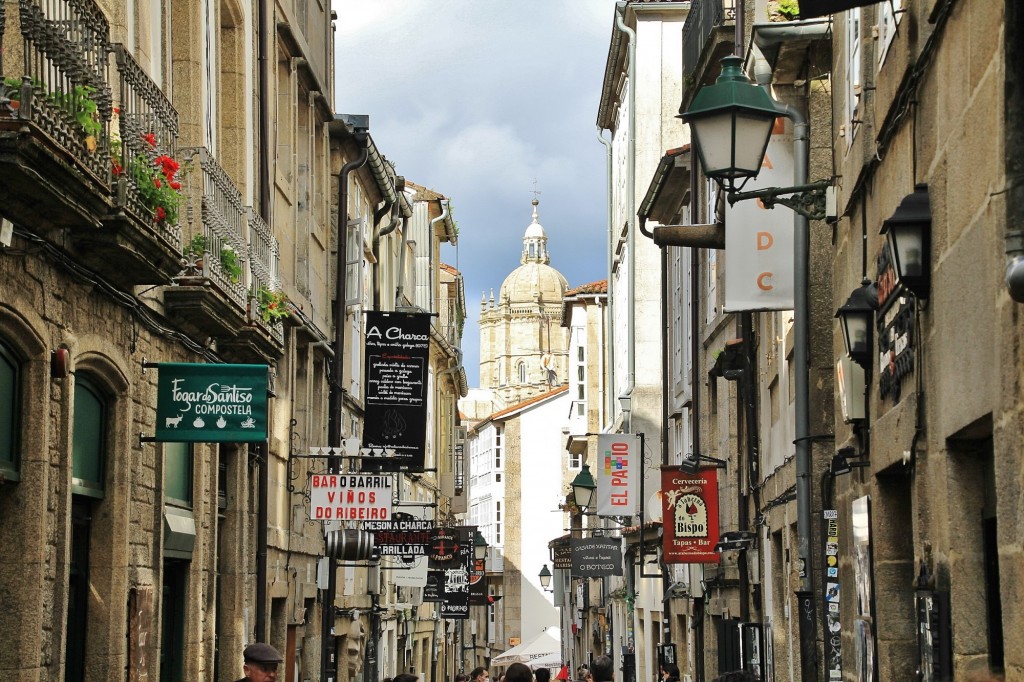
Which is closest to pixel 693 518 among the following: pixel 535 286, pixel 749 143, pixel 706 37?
pixel 706 37

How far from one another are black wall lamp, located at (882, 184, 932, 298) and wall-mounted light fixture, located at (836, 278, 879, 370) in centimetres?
183

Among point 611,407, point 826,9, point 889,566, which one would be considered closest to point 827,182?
point 889,566

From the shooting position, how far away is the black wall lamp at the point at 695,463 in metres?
23.6

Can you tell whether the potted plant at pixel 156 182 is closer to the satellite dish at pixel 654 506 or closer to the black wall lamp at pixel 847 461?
the black wall lamp at pixel 847 461

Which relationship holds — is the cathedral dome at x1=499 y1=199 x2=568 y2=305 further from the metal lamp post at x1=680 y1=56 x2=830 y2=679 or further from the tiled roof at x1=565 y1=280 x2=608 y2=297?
the metal lamp post at x1=680 y1=56 x2=830 y2=679

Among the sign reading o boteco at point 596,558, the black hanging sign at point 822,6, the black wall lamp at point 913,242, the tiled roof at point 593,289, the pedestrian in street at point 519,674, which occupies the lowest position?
the pedestrian in street at point 519,674

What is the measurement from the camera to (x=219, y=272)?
1382cm

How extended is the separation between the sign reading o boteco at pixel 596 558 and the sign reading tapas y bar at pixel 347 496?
1265 cm

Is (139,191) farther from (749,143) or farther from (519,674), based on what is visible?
(519,674)

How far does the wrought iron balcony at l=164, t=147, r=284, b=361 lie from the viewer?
1322cm

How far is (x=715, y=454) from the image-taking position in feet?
87.3

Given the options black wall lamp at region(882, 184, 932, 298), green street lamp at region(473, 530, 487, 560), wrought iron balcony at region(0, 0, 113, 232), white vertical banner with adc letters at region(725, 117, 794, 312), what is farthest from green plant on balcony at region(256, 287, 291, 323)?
green street lamp at region(473, 530, 487, 560)

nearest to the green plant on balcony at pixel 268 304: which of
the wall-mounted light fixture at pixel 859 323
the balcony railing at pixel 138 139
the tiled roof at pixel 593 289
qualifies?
the balcony railing at pixel 138 139

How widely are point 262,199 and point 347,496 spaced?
3.98m
